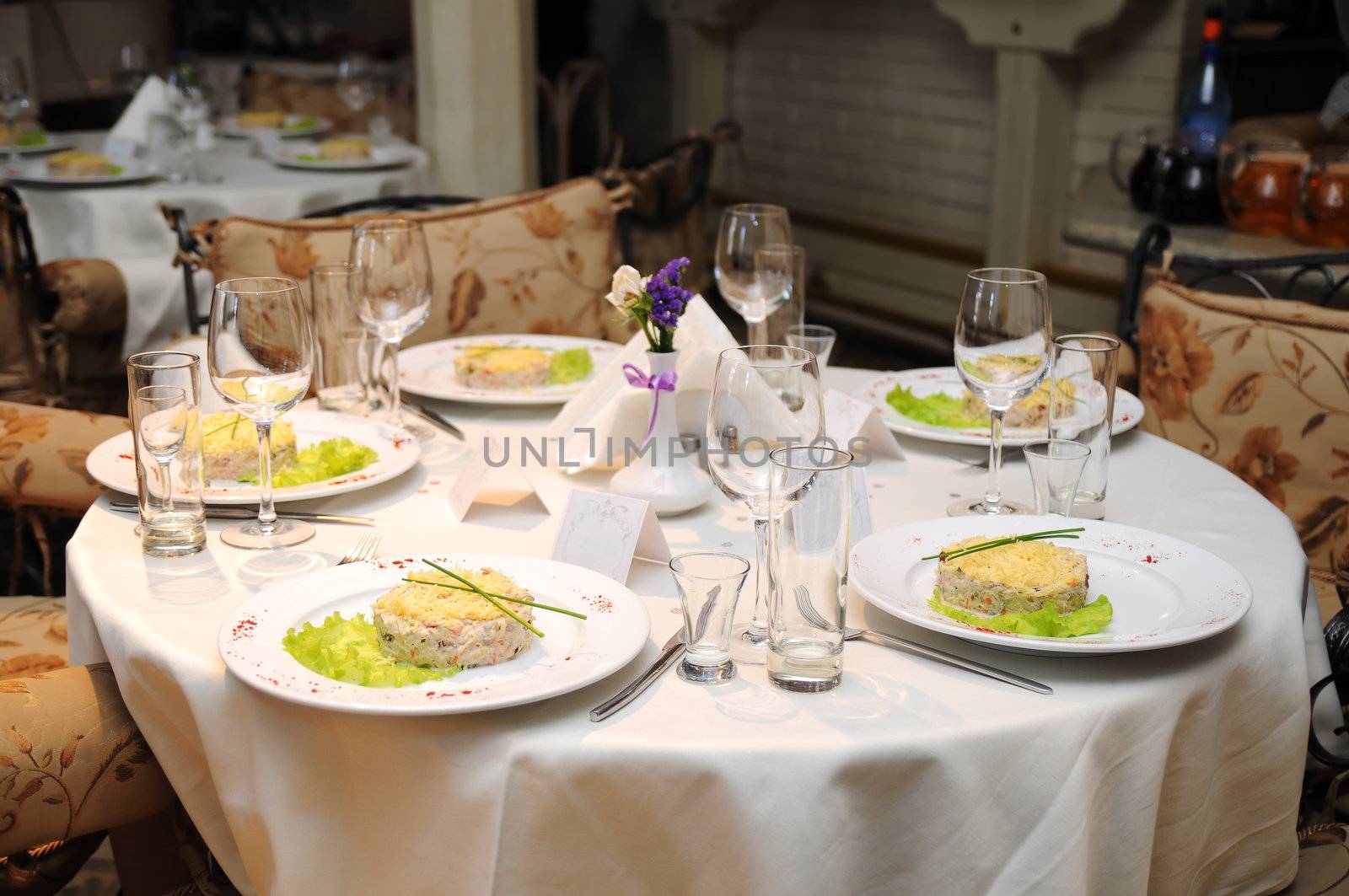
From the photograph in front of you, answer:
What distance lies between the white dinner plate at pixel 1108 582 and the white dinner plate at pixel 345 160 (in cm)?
267

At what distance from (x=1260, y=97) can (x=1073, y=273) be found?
32.6 inches

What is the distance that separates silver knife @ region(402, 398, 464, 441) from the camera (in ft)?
5.83

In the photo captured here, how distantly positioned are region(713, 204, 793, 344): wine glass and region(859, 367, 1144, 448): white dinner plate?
203 millimetres

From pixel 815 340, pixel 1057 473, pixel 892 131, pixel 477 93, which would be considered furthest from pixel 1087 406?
pixel 892 131

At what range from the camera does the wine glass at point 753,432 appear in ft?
3.84

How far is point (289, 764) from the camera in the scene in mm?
1099

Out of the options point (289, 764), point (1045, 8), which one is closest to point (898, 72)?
point (1045, 8)

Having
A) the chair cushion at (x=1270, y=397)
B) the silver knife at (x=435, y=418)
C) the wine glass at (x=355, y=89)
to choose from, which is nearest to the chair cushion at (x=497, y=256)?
the silver knife at (x=435, y=418)

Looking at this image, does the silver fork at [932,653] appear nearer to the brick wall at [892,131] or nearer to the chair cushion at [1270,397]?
the chair cushion at [1270,397]

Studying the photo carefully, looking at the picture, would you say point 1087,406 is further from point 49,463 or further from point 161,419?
point 49,463

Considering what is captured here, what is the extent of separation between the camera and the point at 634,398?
1.54 meters

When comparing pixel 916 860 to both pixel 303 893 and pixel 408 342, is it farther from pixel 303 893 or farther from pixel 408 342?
pixel 408 342

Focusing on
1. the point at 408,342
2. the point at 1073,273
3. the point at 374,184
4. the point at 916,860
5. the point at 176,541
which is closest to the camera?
the point at 916,860

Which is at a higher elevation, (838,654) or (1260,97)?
(1260,97)
